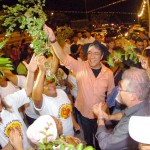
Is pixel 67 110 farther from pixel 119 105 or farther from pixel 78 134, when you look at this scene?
pixel 78 134

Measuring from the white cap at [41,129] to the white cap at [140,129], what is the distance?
29.6 inches

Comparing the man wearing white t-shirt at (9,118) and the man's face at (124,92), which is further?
the man wearing white t-shirt at (9,118)

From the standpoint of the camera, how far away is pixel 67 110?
412 centimetres

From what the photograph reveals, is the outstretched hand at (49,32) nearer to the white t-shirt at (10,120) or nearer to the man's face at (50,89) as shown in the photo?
the man's face at (50,89)

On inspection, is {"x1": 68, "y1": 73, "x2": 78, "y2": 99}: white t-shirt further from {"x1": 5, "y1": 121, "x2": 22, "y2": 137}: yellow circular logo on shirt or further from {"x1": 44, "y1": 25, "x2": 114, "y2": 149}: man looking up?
{"x1": 5, "y1": 121, "x2": 22, "y2": 137}: yellow circular logo on shirt

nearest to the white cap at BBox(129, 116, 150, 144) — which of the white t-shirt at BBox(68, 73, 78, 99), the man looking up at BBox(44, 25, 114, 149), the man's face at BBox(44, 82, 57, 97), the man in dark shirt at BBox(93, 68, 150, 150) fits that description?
the man in dark shirt at BBox(93, 68, 150, 150)

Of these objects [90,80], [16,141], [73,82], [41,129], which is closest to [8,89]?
[90,80]

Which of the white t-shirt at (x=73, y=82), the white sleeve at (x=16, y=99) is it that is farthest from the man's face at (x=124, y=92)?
the white t-shirt at (x=73, y=82)

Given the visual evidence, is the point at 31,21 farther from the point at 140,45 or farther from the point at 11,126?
the point at 140,45

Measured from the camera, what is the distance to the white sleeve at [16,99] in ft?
12.3

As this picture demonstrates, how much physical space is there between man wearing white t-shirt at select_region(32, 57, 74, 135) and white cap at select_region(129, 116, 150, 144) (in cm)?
164

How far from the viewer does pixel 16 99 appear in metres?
3.83

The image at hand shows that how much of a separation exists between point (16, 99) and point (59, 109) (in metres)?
0.56

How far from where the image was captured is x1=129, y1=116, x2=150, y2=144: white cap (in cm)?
226
